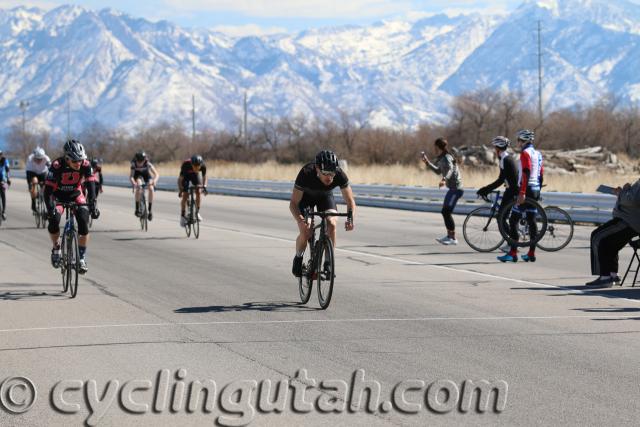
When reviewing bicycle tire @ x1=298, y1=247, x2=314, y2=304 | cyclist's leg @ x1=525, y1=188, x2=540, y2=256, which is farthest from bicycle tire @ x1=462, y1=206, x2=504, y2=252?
bicycle tire @ x1=298, y1=247, x2=314, y2=304

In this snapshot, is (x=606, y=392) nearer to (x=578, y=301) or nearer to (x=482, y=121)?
(x=578, y=301)

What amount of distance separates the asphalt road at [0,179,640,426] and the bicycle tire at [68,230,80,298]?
16 centimetres

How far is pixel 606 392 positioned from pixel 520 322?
2.86 metres

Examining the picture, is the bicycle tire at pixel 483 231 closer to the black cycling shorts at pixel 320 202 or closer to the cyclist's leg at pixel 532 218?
the cyclist's leg at pixel 532 218

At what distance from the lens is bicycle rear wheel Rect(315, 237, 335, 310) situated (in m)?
10.7

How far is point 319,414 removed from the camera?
22.0 ft

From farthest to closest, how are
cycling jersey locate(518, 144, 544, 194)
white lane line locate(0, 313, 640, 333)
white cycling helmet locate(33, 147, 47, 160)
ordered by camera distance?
white cycling helmet locate(33, 147, 47, 160)
cycling jersey locate(518, 144, 544, 194)
white lane line locate(0, 313, 640, 333)

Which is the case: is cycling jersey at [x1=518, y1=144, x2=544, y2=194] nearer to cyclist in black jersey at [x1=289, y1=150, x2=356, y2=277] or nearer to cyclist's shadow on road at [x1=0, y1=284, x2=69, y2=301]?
cyclist in black jersey at [x1=289, y1=150, x2=356, y2=277]

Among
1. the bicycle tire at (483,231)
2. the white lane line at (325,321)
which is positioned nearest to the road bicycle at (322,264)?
the white lane line at (325,321)

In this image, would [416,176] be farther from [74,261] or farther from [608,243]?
[74,261]

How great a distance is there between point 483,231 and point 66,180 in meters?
7.55

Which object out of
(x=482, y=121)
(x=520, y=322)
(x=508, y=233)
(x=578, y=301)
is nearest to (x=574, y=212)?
(x=508, y=233)

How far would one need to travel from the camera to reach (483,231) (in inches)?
690

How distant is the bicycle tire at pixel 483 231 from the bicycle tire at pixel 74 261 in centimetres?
737
